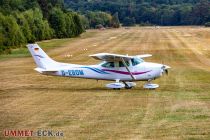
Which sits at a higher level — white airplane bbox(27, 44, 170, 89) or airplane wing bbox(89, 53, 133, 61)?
airplane wing bbox(89, 53, 133, 61)

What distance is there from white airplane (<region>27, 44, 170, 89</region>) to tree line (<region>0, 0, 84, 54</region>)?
33799 millimetres

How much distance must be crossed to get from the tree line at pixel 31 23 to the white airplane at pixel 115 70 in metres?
33.8

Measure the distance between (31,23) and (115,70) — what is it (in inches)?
2276

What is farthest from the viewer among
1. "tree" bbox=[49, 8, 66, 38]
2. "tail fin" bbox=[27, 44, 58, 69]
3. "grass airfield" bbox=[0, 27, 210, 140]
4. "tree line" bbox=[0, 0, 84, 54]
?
"tree" bbox=[49, 8, 66, 38]

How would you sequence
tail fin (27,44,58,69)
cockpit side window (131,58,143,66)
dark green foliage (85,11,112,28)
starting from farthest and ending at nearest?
1. dark green foliage (85,11,112,28)
2. tail fin (27,44,58,69)
3. cockpit side window (131,58,143,66)

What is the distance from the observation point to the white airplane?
26953 millimetres

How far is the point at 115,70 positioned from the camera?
89.5ft

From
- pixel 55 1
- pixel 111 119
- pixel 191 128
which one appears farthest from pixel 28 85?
pixel 55 1

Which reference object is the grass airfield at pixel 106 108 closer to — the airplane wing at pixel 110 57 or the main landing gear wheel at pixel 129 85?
the main landing gear wheel at pixel 129 85

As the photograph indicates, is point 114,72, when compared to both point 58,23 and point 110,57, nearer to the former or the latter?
point 110,57

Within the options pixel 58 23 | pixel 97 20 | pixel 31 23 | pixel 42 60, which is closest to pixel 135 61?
pixel 42 60

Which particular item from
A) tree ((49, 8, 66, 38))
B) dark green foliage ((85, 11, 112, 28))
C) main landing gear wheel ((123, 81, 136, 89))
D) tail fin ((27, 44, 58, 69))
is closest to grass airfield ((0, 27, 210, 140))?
main landing gear wheel ((123, 81, 136, 89))

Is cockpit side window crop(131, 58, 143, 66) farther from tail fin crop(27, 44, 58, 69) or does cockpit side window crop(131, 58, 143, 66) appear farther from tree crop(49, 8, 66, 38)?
tree crop(49, 8, 66, 38)

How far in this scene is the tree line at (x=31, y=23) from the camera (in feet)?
219
